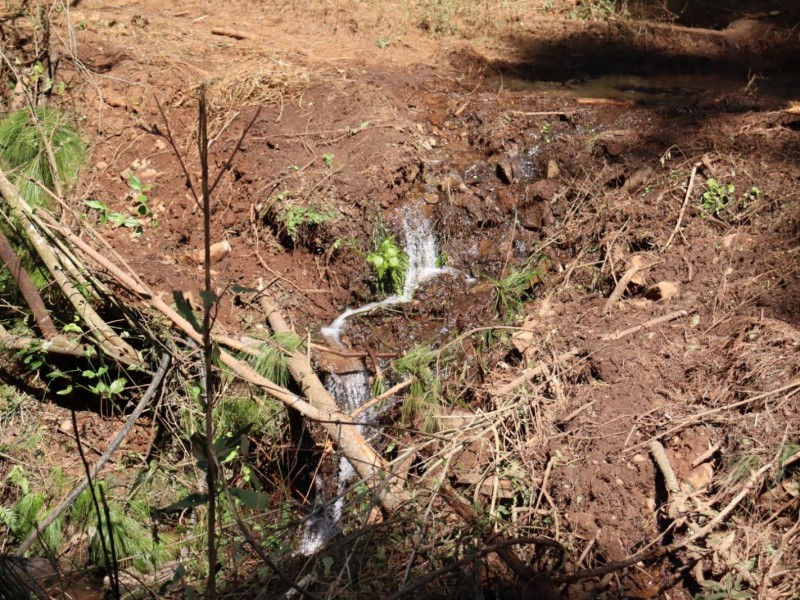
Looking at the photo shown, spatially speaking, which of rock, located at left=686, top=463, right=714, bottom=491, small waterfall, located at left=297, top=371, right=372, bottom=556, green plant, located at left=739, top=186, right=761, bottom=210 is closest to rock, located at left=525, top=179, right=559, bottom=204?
green plant, located at left=739, top=186, right=761, bottom=210

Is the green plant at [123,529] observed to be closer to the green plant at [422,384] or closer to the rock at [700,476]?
the green plant at [422,384]

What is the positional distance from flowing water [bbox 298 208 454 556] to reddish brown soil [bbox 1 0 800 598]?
125 mm

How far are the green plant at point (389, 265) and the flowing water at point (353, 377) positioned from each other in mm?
74

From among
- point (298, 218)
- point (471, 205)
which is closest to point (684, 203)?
point (471, 205)

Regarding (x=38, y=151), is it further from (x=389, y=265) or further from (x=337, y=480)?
(x=337, y=480)

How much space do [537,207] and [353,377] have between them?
202 cm

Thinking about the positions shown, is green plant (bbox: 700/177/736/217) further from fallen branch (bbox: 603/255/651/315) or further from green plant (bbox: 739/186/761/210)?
fallen branch (bbox: 603/255/651/315)

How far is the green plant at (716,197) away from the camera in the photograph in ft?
16.7

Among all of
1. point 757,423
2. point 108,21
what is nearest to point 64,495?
point 757,423

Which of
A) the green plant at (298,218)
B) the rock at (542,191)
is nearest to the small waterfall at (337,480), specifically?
the green plant at (298,218)

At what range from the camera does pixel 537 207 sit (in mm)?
5762

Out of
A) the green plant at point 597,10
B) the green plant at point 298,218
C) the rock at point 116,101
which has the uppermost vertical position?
the green plant at point 597,10

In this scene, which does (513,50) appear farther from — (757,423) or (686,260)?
(757,423)

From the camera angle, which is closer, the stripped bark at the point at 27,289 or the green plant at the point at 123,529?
the green plant at the point at 123,529
